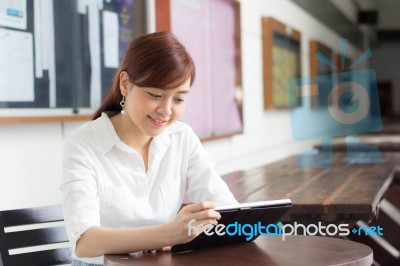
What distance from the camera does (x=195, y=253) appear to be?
174 cm

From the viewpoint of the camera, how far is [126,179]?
191 centimetres

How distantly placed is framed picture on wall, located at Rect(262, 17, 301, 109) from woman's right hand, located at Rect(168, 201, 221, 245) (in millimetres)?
4314

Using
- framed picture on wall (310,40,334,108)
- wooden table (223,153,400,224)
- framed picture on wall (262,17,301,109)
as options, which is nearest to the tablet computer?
wooden table (223,153,400,224)

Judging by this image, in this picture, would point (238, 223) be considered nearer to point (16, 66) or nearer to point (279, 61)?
point (16, 66)

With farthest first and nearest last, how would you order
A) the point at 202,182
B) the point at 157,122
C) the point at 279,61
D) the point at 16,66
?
the point at 279,61, the point at 16,66, the point at 202,182, the point at 157,122

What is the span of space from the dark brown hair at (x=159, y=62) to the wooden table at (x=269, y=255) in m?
0.45

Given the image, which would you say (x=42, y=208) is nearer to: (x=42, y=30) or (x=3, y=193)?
(x=3, y=193)

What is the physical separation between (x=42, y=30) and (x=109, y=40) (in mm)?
476

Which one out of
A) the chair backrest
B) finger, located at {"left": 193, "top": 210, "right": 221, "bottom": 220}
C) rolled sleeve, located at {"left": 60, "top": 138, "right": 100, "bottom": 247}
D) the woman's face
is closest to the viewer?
finger, located at {"left": 193, "top": 210, "right": 221, "bottom": 220}

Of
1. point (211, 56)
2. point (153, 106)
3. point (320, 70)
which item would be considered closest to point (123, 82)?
point (153, 106)

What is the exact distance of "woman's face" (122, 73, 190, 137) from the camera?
181 centimetres

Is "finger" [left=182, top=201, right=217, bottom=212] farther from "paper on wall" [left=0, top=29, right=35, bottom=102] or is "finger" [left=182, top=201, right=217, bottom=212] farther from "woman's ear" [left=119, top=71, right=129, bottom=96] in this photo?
"paper on wall" [left=0, top=29, right=35, bottom=102]

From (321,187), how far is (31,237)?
1538 mm

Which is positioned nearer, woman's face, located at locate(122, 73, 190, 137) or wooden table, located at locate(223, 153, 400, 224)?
woman's face, located at locate(122, 73, 190, 137)
